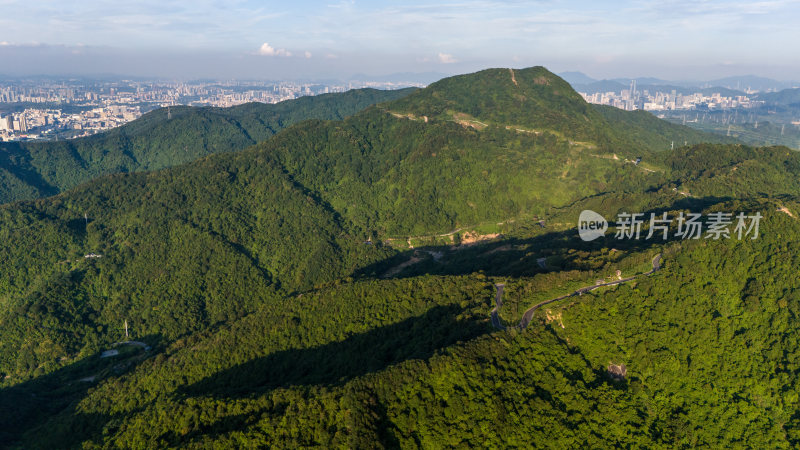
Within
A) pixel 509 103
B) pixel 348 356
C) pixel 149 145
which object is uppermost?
pixel 509 103

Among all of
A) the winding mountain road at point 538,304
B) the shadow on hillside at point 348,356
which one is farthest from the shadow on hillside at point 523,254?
the shadow on hillside at point 348,356

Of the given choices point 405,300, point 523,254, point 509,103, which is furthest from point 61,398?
point 509,103

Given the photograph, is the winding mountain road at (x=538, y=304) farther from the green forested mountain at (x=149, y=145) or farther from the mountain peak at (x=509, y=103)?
the green forested mountain at (x=149, y=145)

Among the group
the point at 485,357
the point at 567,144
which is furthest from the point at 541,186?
the point at 485,357

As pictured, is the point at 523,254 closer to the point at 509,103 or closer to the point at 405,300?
the point at 405,300

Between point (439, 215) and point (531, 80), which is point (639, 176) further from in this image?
point (531, 80)

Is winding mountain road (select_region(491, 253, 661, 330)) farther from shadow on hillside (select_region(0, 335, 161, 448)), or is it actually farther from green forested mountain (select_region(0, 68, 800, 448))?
shadow on hillside (select_region(0, 335, 161, 448))
